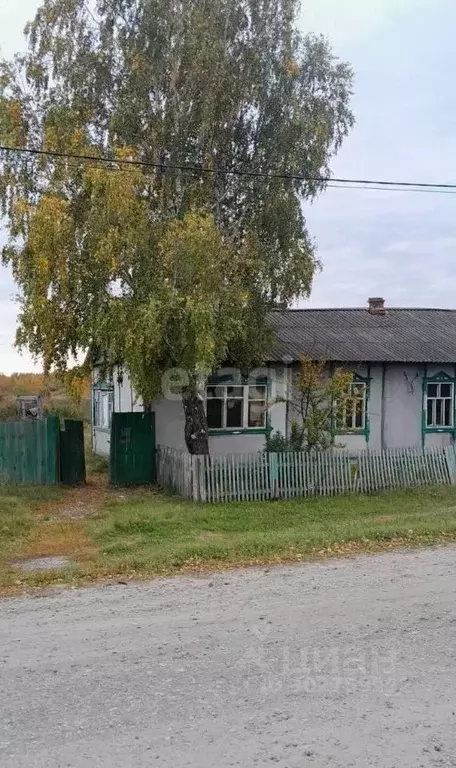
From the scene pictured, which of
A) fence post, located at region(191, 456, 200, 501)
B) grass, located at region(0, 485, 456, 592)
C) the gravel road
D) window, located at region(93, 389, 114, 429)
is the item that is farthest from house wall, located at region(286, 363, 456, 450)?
the gravel road

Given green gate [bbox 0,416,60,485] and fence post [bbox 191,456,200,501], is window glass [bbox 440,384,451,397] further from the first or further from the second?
green gate [bbox 0,416,60,485]

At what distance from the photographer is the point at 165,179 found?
14023 millimetres

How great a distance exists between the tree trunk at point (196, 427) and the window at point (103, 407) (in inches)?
198

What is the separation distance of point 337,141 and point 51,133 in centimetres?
612

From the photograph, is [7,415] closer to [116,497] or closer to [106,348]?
[116,497]

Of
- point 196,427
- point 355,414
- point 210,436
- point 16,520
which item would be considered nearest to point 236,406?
point 210,436

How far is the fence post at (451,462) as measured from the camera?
16.5 meters

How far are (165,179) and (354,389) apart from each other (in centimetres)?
778

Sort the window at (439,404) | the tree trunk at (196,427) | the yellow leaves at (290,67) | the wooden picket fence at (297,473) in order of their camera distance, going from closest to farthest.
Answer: the wooden picket fence at (297,473) < the yellow leaves at (290,67) < the tree trunk at (196,427) < the window at (439,404)

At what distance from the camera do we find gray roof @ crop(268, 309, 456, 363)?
60.8 feet

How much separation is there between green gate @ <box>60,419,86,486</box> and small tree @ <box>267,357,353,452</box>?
14.1 ft

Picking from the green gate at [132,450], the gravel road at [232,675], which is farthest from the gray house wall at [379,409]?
the gravel road at [232,675]

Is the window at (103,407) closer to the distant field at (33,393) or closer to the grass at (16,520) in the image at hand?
the distant field at (33,393)

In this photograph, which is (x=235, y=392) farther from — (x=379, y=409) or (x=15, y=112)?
(x=15, y=112)
